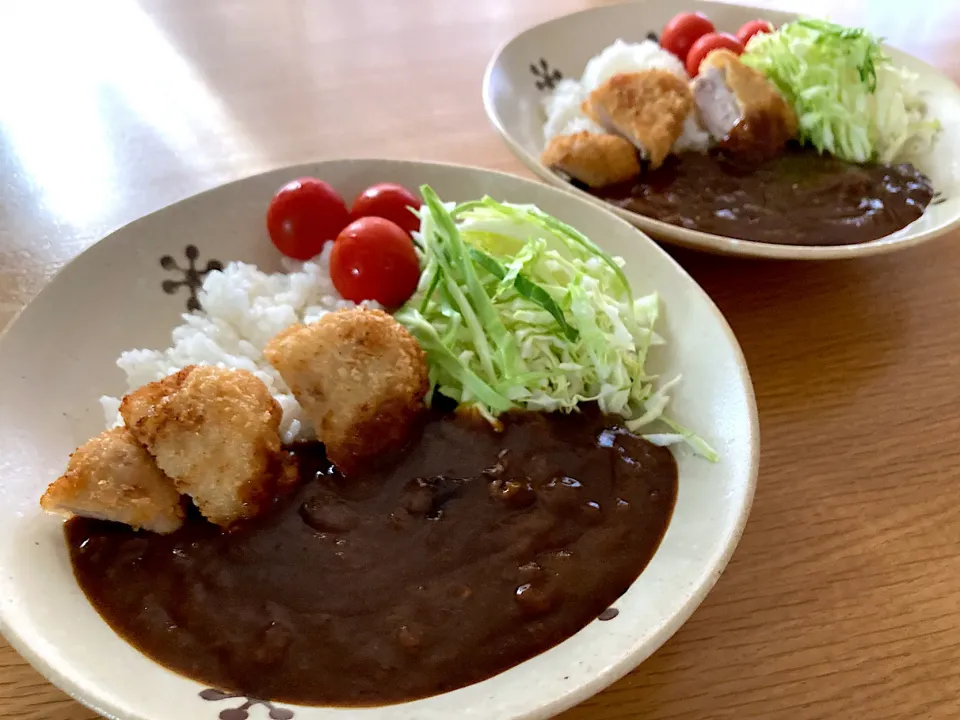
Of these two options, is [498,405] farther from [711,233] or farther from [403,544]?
[711,233]

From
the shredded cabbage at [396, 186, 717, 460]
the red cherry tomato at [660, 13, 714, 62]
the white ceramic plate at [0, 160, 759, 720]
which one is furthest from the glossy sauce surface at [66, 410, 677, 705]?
the red cherry tomato at [660, 13, 714, 62]

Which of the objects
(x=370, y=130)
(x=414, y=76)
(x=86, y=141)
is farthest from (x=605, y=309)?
(x=86, y=141)

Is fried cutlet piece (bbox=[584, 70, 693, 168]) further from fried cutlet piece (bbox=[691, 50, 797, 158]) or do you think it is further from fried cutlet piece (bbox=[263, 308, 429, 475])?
fried cutlet piece (bbox=[263, 308, 429, 475])

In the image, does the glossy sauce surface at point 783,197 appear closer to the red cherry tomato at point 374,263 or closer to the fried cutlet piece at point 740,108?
the fried cutlet piece at point 740,108

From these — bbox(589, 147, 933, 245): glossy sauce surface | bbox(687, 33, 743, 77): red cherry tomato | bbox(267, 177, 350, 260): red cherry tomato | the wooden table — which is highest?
bbox(687, 33, 743, 77): red cherry tomato

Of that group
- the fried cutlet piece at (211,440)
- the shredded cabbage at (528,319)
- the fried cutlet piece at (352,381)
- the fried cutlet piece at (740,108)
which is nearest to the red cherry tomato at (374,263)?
the shredded cabbage at (528,319)

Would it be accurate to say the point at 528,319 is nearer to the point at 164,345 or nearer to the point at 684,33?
the point at 164,345

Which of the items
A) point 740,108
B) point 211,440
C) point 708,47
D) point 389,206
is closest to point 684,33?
point 708,47
